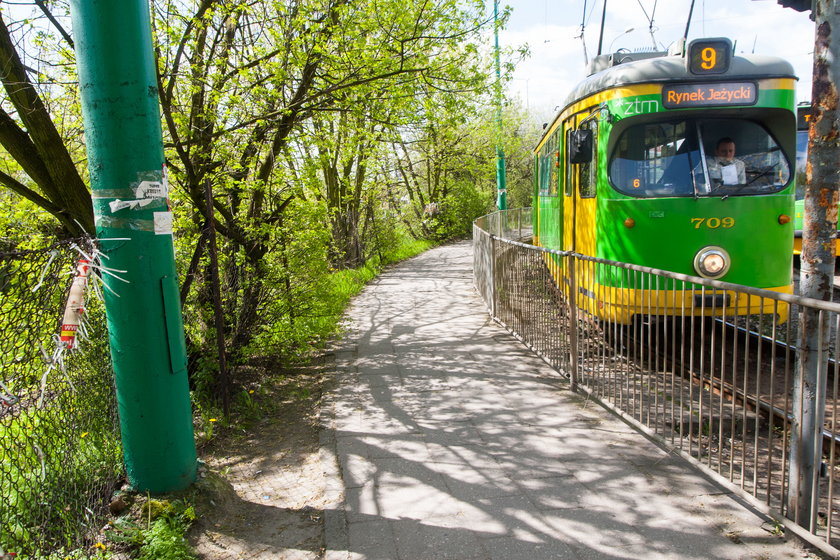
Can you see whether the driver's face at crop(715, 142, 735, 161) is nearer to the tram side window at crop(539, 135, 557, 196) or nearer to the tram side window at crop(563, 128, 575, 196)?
the tram side window at crop(563, 128, 575, 196)

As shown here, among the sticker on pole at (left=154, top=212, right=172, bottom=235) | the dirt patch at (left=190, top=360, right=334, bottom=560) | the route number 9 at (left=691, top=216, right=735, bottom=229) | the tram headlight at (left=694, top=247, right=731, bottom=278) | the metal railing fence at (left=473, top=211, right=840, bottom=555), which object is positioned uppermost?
the sticker on pole at (left=154, top=212, right=172, bottom=235)

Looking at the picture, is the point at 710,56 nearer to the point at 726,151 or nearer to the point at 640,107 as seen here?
the point at 640,107

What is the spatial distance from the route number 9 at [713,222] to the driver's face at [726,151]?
680 millimetres

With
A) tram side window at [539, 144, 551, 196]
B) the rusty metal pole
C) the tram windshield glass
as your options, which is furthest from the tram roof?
tram side window at [539, 144, 551, 196]

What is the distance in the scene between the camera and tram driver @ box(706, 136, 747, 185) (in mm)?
6582

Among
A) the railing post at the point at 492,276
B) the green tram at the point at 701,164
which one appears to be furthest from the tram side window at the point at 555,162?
the green tram at the point at 701,164

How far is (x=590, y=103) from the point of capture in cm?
722

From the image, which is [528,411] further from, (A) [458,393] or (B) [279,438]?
(B) [279,438]

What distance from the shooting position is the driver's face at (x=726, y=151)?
261 inches

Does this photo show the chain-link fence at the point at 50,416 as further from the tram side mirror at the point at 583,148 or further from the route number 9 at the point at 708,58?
the route number 9 at the point at 708,58

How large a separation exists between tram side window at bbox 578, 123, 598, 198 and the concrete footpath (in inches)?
81.0

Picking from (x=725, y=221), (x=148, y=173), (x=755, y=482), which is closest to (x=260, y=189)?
(x=148, y=173)

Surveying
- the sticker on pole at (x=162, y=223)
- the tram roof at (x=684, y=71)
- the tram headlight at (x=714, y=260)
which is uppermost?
the tram roof at (x=684, y=71)

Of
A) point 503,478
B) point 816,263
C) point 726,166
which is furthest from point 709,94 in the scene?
point 503,478
